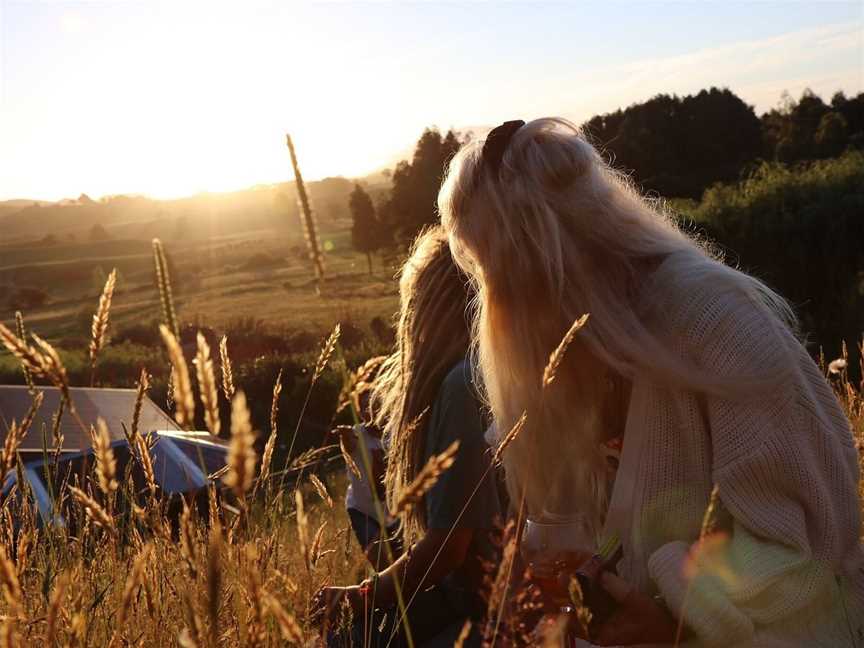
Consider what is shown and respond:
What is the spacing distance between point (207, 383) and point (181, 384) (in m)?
0.05

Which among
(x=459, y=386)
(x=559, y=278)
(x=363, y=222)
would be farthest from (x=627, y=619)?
(x=363, y=222)

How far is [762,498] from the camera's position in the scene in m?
1.85

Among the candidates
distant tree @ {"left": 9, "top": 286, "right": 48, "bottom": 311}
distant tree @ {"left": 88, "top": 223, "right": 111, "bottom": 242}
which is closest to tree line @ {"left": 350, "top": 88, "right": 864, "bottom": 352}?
distant tree @ {"left": 9, "top": 286, "right": 48, "bottom": 311}

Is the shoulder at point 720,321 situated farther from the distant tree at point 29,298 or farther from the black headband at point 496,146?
the distant tree at point 29,298

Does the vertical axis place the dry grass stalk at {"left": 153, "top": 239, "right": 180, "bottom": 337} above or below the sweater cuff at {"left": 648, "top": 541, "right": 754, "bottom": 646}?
above

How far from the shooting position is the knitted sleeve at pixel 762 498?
71.0 inches

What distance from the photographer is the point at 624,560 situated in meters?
2.07

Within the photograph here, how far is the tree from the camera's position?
47.5 meters

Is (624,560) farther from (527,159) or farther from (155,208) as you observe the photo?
(155,208)

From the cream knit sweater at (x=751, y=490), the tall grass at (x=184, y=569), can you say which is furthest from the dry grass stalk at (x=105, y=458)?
the cream knit sweater at (x=751, y=490)

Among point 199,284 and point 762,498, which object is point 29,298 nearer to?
point 199,284

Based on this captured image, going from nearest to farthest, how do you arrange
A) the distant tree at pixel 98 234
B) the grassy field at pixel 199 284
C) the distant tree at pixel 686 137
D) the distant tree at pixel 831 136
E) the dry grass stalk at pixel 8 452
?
the dry grass stalk at pixel 8 452
the grassy field at pixel 199 284
the distant tree at pixel 831 136
the distant tree at pixel 686 137
the distant tree at pixel 98 234

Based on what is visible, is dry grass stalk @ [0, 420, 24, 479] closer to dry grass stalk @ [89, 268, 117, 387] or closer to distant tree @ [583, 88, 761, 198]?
dry grass stalk @ [89, 268, 117, 387]

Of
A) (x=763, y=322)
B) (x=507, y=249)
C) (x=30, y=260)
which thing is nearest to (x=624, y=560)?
(x=763, y=322)
